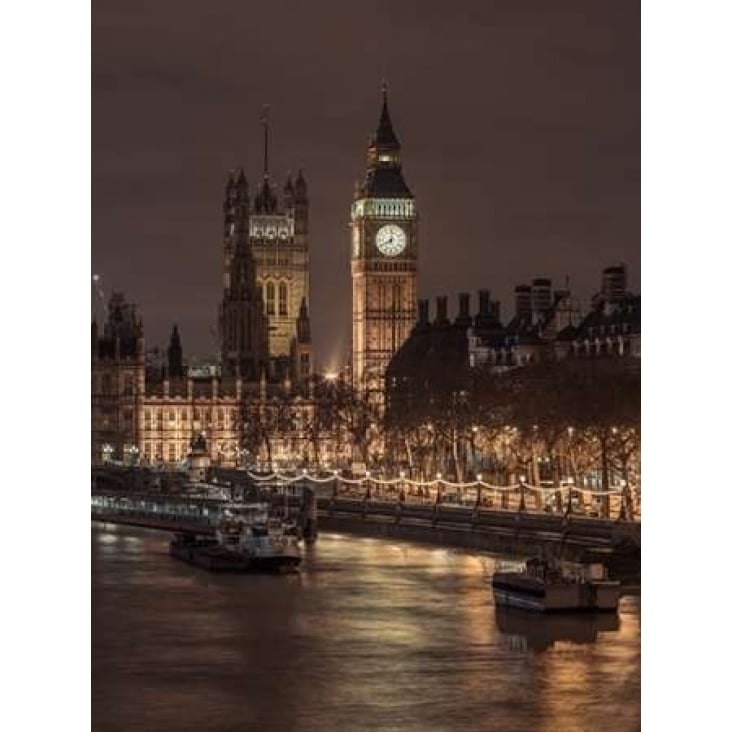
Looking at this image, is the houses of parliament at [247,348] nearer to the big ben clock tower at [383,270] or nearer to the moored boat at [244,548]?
the big ben clock tower at [383,270]

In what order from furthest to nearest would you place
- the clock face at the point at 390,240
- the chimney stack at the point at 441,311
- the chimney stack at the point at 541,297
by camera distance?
the clock face at the point at 390,240 → the chimney stack at the point at 441,311 → the chimney stack at the point at 541,297

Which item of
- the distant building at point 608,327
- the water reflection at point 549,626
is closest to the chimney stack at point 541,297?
the distant building at point 608,327

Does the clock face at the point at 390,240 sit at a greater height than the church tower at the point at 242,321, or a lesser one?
greater
